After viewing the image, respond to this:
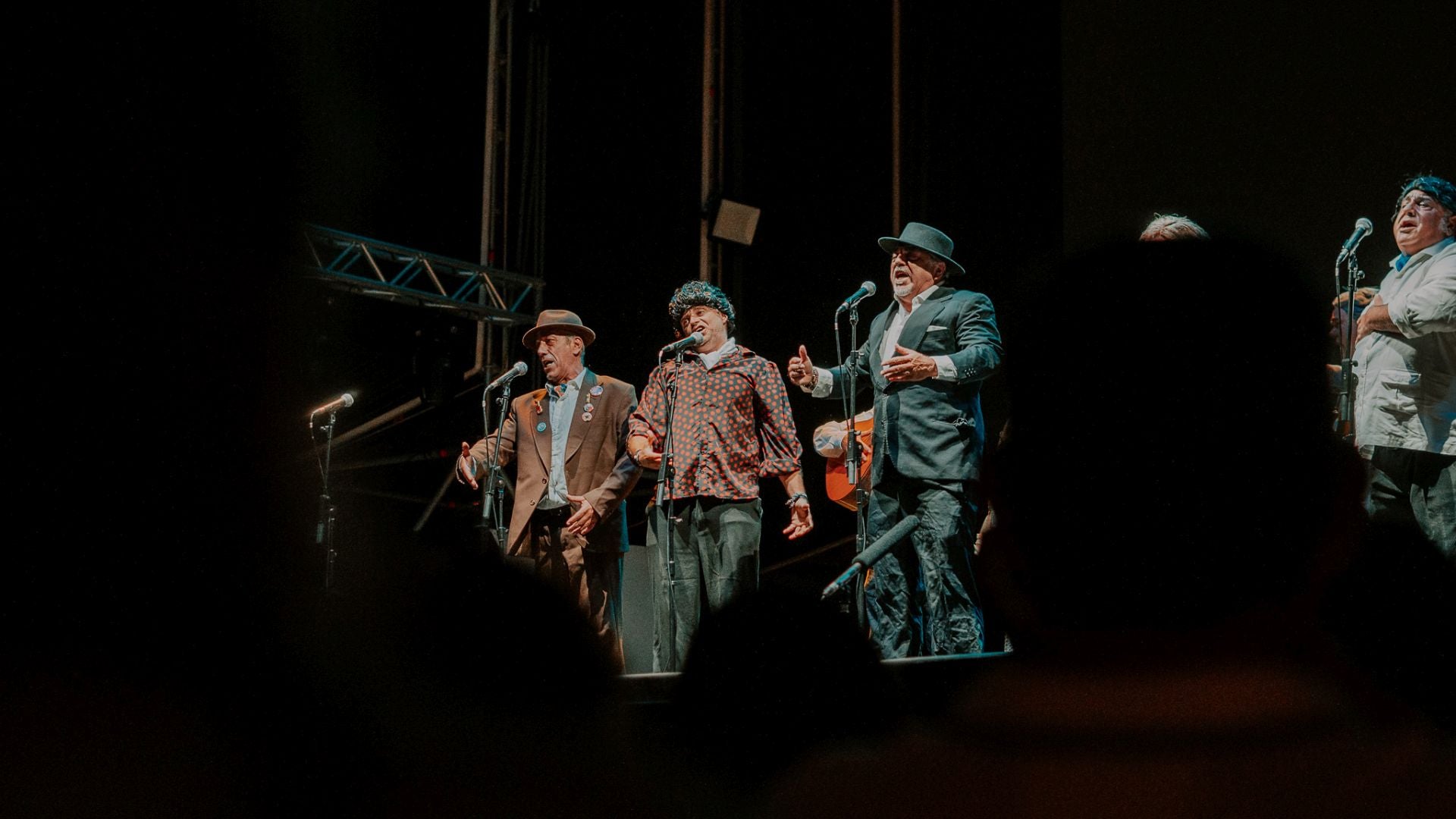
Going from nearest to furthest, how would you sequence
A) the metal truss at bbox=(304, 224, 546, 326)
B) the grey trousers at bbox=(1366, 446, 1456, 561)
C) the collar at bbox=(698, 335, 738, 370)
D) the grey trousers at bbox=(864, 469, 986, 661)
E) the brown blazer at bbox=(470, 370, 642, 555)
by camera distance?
the grey trousers at bbox=(1366, 446, 1456, 561), the grey trousers at bbox=(864, 469, 986, 661), the collar at bbox=(698, 335, 738, 370), the brown blazer at bbox=(470, 370, 642, 555), the metal truss at bbox=(304, 224, 546, 326)

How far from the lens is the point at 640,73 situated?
6.76m

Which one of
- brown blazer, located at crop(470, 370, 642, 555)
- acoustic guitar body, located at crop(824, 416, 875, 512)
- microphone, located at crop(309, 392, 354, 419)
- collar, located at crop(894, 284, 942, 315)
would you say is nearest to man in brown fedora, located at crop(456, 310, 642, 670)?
brown blazer, located at crop(470, 370, 642, 555)

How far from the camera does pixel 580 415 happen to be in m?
4.82

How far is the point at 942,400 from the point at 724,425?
78cm

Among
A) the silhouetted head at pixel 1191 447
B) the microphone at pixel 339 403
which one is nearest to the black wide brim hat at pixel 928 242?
the microphone at pixel 339 403

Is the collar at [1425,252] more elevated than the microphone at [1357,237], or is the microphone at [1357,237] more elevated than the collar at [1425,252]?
the microphone at [1357,237]

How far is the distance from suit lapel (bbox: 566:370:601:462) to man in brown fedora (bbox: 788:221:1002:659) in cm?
114

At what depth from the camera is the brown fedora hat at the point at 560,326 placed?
5.04m

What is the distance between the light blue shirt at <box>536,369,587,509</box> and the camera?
4.73 meters

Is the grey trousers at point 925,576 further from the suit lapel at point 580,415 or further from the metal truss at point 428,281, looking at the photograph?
the metal truss at point 428,281

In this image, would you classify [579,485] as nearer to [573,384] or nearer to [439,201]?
[573,384]

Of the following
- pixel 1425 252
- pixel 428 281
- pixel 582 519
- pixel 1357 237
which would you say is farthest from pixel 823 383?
pixel 428 281

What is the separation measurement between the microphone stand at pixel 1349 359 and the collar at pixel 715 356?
1964 millimetres

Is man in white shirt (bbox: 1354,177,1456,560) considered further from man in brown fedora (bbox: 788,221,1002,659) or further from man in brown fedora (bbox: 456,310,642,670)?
man in brown fedora (bbox: 456,310,642,670)
